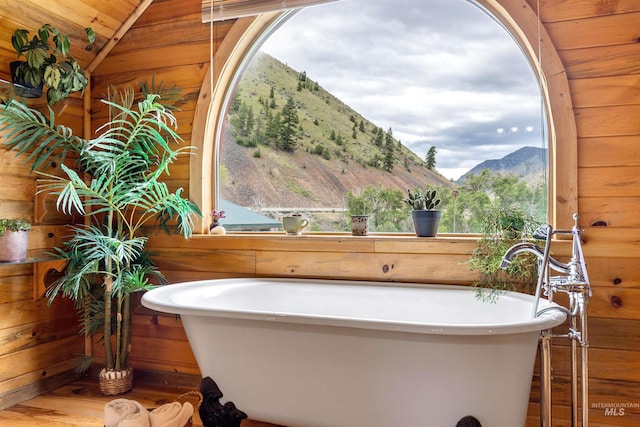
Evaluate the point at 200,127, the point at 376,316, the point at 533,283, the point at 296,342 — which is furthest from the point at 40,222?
the point at 533,283

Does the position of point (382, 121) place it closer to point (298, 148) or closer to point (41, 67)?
point (298, 148)

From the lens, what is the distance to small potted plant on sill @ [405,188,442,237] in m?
2.25

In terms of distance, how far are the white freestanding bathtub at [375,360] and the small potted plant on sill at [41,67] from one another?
4.00ft

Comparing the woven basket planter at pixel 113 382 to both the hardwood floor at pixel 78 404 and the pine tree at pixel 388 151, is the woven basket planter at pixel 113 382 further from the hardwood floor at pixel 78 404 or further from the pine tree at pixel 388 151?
the pine tree at pixel 388 151

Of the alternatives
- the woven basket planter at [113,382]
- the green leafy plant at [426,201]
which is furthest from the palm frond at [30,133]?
the green leafy plant at [426,201]

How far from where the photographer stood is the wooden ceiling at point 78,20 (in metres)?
2.29

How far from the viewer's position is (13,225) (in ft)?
7.23

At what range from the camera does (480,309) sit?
2002 millimetres

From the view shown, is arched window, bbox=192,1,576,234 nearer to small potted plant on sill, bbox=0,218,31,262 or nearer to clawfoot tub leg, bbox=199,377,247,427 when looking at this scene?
small potted plant on sill, bbox=0,218,31,262

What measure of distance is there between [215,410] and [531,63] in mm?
2139

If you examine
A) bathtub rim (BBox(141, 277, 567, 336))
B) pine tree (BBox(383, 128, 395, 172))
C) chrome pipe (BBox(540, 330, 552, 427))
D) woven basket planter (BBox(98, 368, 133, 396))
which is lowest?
woven basket planter (BBox(98, 368, 133, 396))

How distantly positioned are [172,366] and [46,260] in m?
0.90

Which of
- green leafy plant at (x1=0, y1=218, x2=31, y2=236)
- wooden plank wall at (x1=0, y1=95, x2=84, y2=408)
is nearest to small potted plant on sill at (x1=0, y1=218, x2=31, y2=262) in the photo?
green leafy plant at (x1=0, y1=218, x2=31, y2=236)

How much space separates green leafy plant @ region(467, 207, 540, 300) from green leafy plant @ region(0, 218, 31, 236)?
2.16 m
